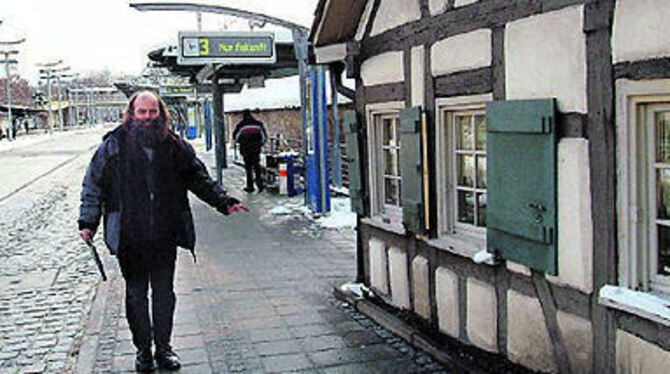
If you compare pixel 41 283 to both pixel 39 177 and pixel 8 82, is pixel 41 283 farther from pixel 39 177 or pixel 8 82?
pixel 8 82

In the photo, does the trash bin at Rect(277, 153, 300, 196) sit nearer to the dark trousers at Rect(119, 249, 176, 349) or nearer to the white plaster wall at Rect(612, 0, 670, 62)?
the dark trousers at Rect(119, 249, 176, 349)

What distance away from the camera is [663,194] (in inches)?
158

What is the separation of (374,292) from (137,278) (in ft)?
8.21

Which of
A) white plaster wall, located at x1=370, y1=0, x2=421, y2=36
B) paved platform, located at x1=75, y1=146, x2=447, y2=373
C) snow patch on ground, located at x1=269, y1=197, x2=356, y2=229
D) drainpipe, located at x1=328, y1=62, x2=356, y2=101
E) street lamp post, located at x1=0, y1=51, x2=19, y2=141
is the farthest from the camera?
street lamp post, located at x1=0, y1=51, x2=19, y2=141

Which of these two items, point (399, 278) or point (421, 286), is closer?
Answer: point (421, 286)

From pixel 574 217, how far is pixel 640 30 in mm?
1074

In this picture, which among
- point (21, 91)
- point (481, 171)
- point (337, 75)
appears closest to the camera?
point (481, 171)

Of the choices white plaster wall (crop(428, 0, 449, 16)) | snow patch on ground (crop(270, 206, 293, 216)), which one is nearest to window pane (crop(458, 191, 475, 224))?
white plaster wall (crop(428, 0, 449, 16))

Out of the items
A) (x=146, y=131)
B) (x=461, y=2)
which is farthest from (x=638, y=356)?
(x=146, y=131)

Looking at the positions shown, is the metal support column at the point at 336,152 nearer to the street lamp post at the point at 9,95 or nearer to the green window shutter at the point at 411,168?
the green window shutter at the point at 411,168

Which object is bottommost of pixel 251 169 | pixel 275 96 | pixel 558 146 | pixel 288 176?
pixel 288 176

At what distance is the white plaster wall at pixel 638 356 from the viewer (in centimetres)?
387

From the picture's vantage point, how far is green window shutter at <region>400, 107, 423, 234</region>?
6.13 meters

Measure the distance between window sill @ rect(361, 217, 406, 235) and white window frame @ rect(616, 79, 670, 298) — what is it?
9.15ft
